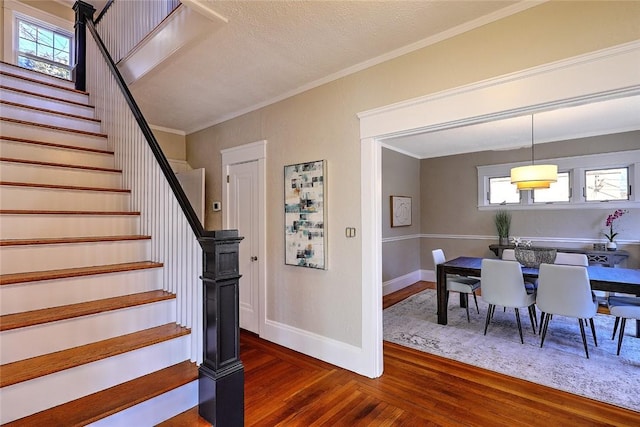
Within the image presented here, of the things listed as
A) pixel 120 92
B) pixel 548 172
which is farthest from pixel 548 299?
pixel 120 92

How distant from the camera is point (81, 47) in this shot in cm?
361

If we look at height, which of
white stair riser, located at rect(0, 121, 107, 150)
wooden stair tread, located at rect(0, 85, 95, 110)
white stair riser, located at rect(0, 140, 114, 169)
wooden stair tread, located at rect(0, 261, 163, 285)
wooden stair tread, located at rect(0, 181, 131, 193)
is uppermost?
wooden stair tread, located at rect(0, 85, 95, 110)

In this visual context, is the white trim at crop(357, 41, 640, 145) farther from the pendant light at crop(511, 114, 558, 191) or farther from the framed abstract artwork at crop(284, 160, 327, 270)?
the pendant light at crop(511, 114, 558, 191)

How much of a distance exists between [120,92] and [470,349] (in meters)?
4.12

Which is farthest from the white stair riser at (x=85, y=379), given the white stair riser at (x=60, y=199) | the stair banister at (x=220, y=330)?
the white stair riser at (x=60, y=199)

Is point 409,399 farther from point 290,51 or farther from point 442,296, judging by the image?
point 290,51

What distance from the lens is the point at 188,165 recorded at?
4.57m

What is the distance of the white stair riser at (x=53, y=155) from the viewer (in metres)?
2.44

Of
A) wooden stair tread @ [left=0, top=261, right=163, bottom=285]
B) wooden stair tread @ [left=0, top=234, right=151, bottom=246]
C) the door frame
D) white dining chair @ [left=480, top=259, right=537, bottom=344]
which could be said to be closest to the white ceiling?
the door frame

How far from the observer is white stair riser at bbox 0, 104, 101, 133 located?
9.09 ft

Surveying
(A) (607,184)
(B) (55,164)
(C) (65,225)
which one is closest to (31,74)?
(B) (55,164)

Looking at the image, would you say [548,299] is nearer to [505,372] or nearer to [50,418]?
[505,372]

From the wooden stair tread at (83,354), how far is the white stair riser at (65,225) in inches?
36.1

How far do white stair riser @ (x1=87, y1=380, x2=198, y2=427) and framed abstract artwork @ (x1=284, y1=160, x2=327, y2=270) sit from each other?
1.52 m
